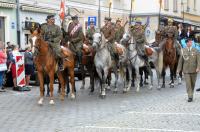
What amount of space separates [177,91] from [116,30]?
3193 mm

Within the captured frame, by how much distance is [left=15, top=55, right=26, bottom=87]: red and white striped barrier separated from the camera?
19828mm

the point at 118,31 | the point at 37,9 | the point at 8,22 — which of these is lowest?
the point at 118,31

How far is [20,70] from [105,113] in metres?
7.58

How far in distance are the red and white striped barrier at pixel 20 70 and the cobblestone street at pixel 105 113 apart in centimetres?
165

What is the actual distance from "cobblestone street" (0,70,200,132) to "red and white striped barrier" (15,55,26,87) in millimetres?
1649

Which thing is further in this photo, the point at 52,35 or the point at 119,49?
the point at 119,49

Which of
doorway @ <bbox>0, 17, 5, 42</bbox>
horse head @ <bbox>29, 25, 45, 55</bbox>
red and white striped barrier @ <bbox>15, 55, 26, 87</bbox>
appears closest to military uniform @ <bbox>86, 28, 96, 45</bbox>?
horse head @ <bbox>29, 25, 45, 55</bbox>

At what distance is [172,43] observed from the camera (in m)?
20.1

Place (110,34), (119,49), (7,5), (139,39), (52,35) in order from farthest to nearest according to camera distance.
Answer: (7,5) < (139,39) < (119,49) < (110,34) < (52,35)

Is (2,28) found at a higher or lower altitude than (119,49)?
higher

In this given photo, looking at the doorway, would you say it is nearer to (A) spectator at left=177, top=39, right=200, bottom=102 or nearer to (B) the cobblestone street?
(B) the cobblestone street

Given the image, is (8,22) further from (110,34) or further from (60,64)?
(60,64)

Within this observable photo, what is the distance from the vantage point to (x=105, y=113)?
13.3m

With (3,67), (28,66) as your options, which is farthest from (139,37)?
(3,67)
